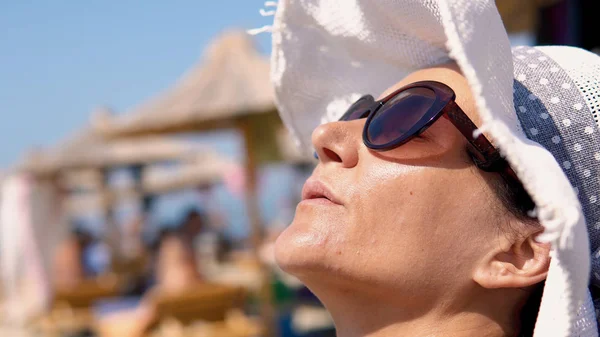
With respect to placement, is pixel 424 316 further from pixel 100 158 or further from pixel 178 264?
pixel 100 158

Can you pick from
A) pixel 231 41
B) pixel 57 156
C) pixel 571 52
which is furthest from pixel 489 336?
pixel 57 156

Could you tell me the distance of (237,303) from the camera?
5.91 m

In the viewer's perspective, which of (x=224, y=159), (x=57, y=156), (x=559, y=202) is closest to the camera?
(x=559, y=202)

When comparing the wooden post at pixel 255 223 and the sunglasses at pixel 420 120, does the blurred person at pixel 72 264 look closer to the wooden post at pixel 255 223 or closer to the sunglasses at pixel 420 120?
the wooden post at pixel 255 223

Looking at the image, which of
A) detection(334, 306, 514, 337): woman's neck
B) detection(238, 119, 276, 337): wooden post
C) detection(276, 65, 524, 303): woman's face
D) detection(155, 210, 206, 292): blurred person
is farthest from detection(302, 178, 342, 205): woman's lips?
detection(155, 210, 206, 292): blurred person

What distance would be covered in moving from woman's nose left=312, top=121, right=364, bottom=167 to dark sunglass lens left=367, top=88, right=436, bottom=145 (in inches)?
2.1

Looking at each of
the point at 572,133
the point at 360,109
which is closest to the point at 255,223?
the point at 360,109

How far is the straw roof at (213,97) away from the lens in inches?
212

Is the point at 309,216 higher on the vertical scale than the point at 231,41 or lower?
lower

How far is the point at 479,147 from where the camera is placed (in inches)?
52.2

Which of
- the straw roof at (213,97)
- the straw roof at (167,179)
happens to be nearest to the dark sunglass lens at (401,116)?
the straw roof at (213,97)

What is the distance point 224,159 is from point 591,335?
15625mm

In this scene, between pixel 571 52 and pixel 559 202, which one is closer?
pixel 559 202

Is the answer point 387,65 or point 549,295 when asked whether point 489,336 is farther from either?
point 387,65
